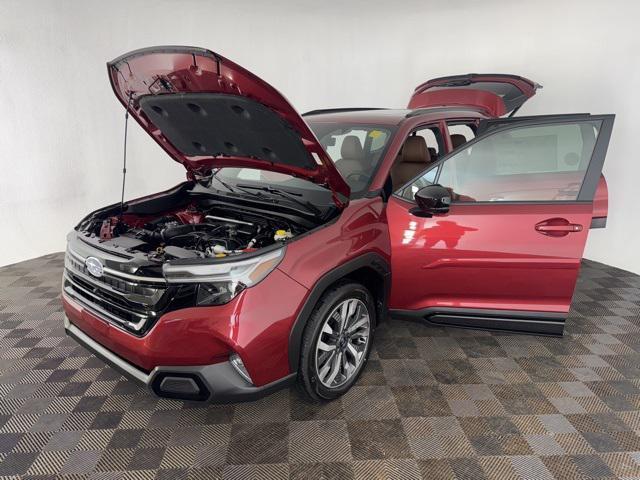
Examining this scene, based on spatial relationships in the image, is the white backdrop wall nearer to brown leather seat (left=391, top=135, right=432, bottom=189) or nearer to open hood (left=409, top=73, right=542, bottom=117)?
open hood (left=409, top=73, right=542, bottom=117)

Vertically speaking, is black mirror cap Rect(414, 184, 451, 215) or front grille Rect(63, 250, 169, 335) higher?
black mirror cap Rect(414, 184, 451, 215)

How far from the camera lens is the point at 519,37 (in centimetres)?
446

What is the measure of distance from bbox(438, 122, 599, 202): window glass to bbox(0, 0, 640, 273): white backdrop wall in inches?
92.1

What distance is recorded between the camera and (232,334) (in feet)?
5.01

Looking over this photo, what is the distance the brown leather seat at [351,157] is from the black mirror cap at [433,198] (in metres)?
0.40

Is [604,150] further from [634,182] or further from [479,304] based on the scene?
[634,182]

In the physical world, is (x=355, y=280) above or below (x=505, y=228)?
below

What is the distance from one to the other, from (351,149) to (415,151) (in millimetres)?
466

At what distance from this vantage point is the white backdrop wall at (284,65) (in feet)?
12.7

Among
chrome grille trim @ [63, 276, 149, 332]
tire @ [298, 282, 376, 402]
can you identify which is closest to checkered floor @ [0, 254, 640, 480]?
tire @ [298, 282, 376, 402]

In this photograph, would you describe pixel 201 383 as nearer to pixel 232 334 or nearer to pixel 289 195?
pixel 232 334

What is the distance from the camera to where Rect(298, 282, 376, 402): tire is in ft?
6.03

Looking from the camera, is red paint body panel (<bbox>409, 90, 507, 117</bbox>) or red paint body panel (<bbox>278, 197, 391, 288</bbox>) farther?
red paint body panel (<bbox>409, 90, 507, 117</bbox>)

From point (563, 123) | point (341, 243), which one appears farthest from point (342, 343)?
point (563, 123)
